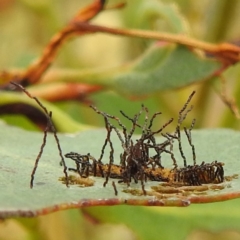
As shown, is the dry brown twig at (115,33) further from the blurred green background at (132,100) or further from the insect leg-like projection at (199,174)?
the insect leg-like projection at (199,174)

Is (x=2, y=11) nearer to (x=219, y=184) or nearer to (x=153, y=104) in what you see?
(x=153, y=104)

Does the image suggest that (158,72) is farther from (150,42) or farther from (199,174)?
(199,174)

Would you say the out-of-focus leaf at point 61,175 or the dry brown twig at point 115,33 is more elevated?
the dry brown twig at point 115,33

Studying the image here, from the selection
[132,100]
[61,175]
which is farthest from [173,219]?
[61,175]

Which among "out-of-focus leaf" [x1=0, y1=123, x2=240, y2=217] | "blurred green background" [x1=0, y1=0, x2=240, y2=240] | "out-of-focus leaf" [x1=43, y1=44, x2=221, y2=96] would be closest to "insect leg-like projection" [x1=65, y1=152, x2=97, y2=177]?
"out-of-focus leaf" [x1=0, y1=123, x2=240, y2=217]

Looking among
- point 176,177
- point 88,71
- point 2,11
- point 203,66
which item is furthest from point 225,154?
point 2,11

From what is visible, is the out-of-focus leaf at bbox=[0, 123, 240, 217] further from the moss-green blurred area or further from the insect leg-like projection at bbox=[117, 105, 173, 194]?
the moss-green blurred area

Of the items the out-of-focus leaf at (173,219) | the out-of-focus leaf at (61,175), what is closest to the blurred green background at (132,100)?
the out-of-focus leaf at (173,219)
